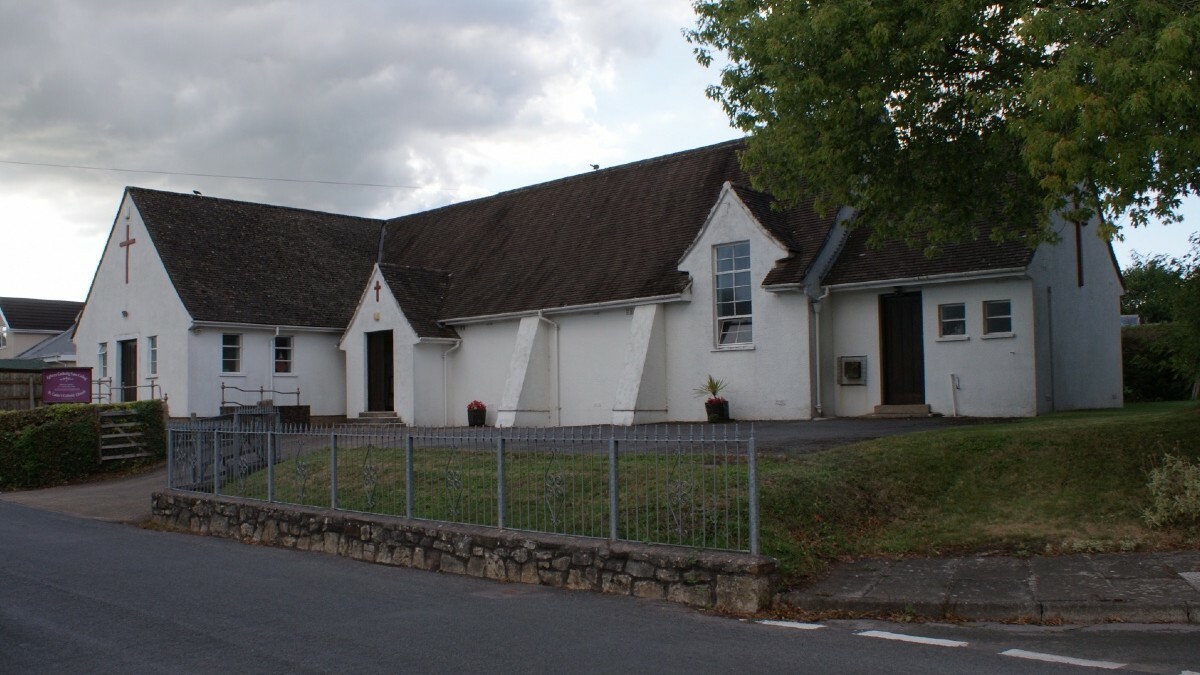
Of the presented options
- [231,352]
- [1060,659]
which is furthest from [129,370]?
[1060,659]

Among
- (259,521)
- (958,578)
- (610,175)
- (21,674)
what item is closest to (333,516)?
(259,521)

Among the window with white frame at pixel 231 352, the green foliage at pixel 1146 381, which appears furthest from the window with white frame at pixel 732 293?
the window with white frame at pixel 231 352

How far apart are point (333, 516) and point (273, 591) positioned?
8.67 ft

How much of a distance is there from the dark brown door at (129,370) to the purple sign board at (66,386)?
678 centimetres

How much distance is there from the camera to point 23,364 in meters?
32.5

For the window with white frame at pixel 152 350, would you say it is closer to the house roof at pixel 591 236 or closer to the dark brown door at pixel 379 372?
the dark brown door at pixel 379 372

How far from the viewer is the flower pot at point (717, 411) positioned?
23.6 meters

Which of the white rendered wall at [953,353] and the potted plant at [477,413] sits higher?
the white rendered wall at [953,353]

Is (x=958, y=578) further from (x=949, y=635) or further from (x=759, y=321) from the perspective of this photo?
(x=759, y=321)

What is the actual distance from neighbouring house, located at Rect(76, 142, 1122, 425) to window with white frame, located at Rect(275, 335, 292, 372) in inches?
1.9

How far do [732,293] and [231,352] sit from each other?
15680 millimetres

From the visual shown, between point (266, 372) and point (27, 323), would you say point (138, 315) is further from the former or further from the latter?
point (27, 323)

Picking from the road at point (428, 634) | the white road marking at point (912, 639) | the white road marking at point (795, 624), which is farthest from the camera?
the white road marking at point (795, 624)

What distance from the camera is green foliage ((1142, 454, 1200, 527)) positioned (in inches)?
414
